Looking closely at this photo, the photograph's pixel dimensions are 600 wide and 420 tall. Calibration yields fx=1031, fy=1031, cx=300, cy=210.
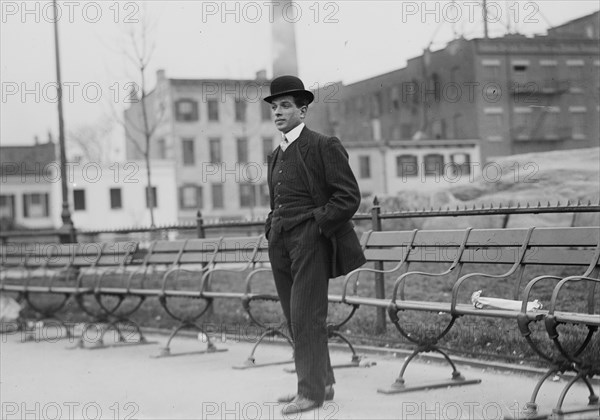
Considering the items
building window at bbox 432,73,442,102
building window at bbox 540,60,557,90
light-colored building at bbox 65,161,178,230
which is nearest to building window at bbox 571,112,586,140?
building window at bbox 540,60,557,90

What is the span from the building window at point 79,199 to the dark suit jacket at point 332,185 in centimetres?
6151

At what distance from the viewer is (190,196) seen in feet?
233

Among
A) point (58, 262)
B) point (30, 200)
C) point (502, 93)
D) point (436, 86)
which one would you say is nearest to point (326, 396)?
point (58, 262)

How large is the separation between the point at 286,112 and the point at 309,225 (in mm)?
779

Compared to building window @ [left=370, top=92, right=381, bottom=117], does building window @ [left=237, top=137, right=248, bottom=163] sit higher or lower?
lower

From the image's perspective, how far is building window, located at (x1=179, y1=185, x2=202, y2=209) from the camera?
70.9 metres

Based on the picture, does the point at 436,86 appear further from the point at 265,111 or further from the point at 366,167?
the point at 265,111

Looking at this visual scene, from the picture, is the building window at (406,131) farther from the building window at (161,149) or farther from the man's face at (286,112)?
the man's face at (286,112)

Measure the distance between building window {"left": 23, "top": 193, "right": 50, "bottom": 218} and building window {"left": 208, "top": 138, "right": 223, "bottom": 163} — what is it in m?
11.8

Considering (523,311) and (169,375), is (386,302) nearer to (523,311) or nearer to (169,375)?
(523,311)

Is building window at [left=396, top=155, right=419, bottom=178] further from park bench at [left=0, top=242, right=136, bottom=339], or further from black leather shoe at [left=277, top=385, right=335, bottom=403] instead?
black leather shoe at [left=277, top=385, right=335, bottom=403]

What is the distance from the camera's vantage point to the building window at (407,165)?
60662 millimetres

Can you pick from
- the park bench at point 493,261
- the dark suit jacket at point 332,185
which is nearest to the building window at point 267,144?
the park bench at point 493,261

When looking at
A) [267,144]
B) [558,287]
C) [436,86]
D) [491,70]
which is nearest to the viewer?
[558,287]
